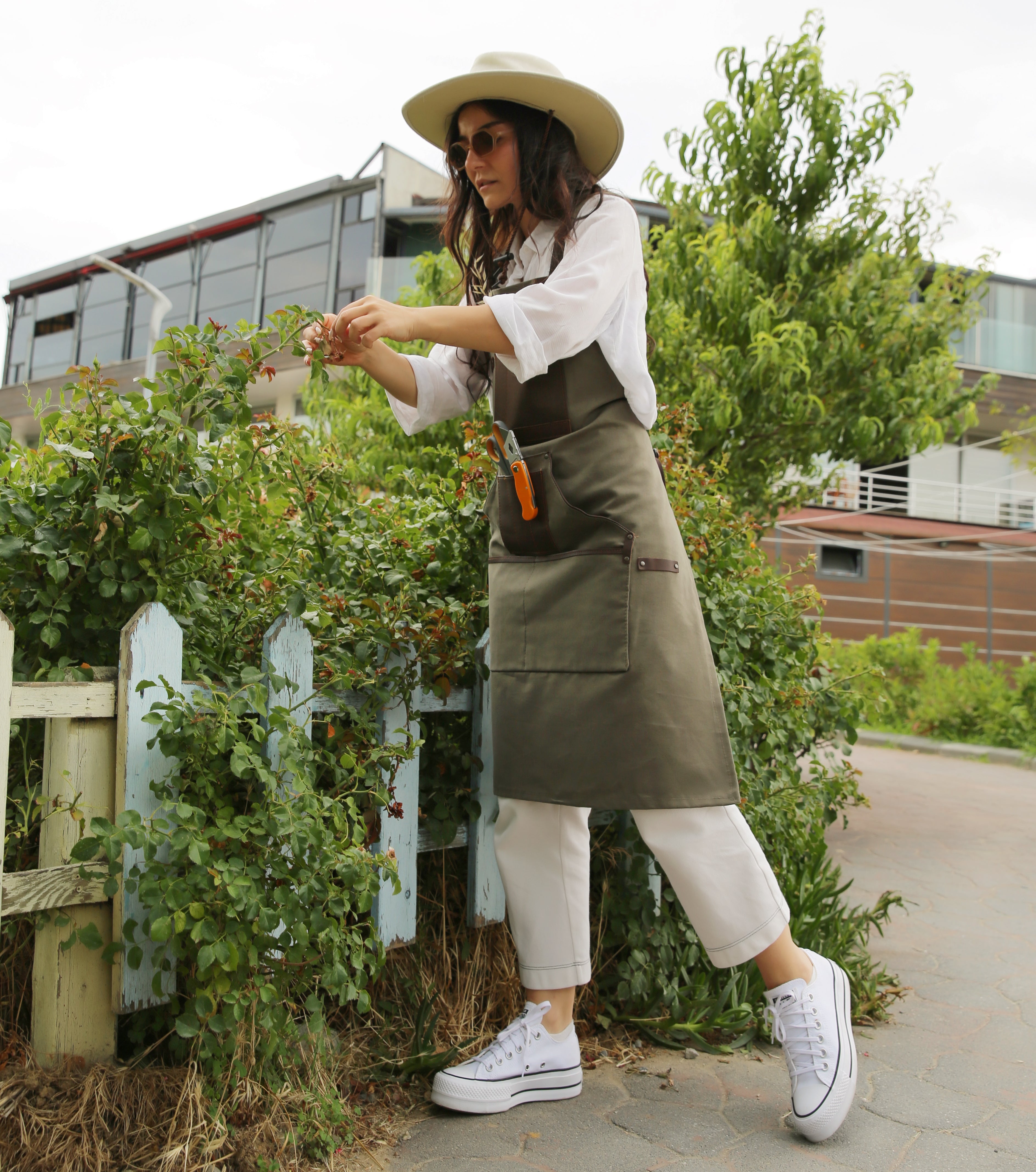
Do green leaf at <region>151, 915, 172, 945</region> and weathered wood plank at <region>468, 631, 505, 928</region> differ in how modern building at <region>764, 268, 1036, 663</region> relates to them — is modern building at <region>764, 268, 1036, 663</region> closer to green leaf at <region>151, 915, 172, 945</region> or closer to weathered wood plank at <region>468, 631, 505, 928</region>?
weathered wood plank at <region>468, 631, 505, 928</region>

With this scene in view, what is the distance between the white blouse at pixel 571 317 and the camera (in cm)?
179

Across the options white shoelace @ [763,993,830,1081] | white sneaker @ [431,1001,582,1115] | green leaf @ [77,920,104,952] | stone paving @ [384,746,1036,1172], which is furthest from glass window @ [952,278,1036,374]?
green leaf @ [77,920,104,952]

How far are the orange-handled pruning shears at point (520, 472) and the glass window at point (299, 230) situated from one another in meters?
20.5

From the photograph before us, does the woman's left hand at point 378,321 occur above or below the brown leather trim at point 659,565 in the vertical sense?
above

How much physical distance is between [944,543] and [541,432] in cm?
2017

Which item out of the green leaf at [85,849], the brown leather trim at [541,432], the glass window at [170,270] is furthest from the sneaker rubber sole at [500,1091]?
the glass window at [170,270]

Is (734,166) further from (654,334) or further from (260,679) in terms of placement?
(260,679)

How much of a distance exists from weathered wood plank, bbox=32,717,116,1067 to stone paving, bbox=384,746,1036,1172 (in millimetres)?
583

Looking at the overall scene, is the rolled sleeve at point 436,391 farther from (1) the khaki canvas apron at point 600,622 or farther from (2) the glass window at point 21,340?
(2) the glass window at point 21,340

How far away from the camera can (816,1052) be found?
1.91 metres

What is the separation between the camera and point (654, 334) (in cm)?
520

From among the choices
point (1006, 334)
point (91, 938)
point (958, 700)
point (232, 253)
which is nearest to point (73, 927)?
point (91, 938)

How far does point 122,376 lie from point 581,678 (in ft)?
75.2

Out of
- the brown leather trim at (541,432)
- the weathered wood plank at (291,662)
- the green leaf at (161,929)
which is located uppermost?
the brown leather trim at (541,432)
